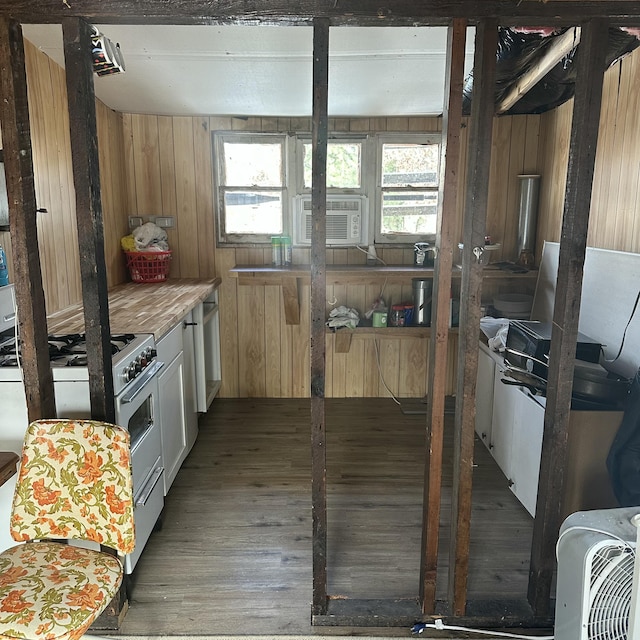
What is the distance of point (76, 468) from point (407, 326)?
2566 millimetres

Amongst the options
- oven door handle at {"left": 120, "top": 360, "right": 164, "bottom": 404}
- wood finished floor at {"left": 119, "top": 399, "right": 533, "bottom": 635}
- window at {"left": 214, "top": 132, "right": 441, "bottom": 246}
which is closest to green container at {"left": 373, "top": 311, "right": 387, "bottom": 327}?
window at {"left": 214, "top": 132, "right": 441, "bottom": 246}

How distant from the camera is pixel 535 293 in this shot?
3.45 metres

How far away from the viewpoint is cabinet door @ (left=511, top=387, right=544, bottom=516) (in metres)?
2.35

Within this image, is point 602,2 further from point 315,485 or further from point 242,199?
point 242,199

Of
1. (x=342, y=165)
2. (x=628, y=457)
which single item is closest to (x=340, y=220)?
(x=342, y=165)

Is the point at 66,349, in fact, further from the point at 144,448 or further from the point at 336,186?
the point at 336,186

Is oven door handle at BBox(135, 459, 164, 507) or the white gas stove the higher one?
the white gas stove

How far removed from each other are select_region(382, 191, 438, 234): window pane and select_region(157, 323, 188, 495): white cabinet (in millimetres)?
1826

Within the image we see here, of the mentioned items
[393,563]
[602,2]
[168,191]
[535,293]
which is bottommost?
[393,563]

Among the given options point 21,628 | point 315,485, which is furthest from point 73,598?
point 315,485

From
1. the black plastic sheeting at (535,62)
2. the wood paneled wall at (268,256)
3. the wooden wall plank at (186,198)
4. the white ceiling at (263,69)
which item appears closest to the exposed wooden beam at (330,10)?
the black plastic sheeting at (535,62)

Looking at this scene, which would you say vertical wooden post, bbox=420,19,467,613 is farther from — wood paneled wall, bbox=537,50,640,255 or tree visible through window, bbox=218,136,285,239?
tree visible through window, bbox=218,136,285,239

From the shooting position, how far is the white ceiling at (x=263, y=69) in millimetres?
2299

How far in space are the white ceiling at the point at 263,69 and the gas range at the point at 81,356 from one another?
134 cm
